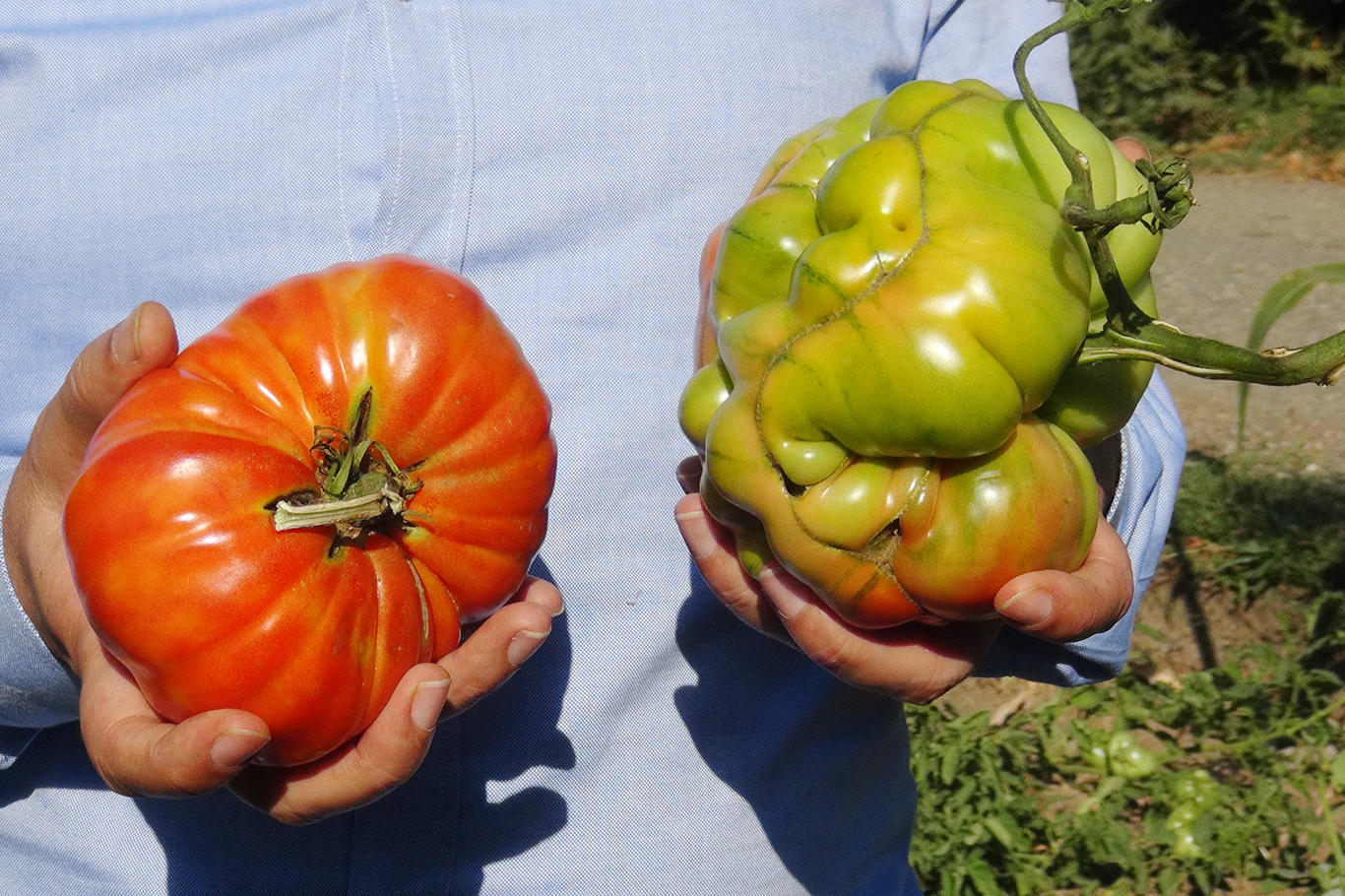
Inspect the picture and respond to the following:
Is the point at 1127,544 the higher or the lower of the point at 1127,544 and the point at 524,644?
the lower

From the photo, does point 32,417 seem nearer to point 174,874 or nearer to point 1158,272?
point 174,874

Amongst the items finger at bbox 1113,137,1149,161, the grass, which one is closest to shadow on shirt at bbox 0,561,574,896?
finger at bbox 1113,137,1149,161

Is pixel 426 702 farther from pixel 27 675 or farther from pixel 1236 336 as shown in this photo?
pixel 1236 336

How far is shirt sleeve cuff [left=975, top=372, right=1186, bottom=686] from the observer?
161 centimetres

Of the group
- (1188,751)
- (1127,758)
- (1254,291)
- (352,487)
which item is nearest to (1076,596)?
(352,487)

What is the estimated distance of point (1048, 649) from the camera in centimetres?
160

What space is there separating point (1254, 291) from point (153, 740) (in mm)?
4925

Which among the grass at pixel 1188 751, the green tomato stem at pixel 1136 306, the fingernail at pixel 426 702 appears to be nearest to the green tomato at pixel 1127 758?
the grass at pixel 1188 751

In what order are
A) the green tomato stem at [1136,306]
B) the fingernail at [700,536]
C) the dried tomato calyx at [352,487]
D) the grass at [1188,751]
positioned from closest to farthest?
the green tomato stem at [1136,306], the dried tomato calyx at [352,487], the fingernail at [700,536], the grass at [1188,751]

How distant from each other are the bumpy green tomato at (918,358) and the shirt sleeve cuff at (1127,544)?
13.1 inches

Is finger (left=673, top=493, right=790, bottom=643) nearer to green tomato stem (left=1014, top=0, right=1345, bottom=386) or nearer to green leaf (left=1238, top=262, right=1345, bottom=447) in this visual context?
green tomato stem (left=1014, top=0, right=1345, bottom=386)

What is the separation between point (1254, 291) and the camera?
505cm

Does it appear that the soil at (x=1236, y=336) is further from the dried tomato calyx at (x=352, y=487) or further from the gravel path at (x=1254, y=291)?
the dried tomato calyx at (x=352, y=487)

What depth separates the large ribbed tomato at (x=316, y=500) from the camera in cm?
113
